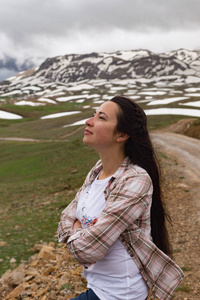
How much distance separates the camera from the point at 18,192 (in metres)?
24.0

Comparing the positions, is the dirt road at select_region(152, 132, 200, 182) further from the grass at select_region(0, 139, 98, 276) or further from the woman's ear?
the woman's ear

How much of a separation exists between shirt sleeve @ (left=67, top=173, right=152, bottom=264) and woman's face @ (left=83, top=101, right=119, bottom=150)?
0.62 meters

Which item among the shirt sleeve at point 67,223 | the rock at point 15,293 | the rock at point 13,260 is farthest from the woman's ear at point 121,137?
the rock at point 13,260

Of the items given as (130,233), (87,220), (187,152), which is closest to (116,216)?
(130,233)

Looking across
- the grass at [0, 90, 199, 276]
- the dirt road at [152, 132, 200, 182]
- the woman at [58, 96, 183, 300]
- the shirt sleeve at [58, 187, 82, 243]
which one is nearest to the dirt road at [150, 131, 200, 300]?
the dirt road at [152, 132, 200, 182]

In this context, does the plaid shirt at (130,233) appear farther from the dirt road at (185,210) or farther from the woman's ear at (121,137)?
the dirt road at (185,210)

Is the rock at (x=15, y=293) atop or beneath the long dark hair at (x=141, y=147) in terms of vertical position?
beneath

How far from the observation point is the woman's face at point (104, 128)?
12.0ft

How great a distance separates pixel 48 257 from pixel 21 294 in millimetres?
2357

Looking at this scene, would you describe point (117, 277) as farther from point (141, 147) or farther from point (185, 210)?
point (185, 210)

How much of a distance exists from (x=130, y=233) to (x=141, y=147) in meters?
1.16

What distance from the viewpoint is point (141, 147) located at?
3762 millimetres

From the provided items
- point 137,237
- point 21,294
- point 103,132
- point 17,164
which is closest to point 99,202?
point 137,237

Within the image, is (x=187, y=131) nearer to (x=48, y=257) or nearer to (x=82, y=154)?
(x=82, y=154)
